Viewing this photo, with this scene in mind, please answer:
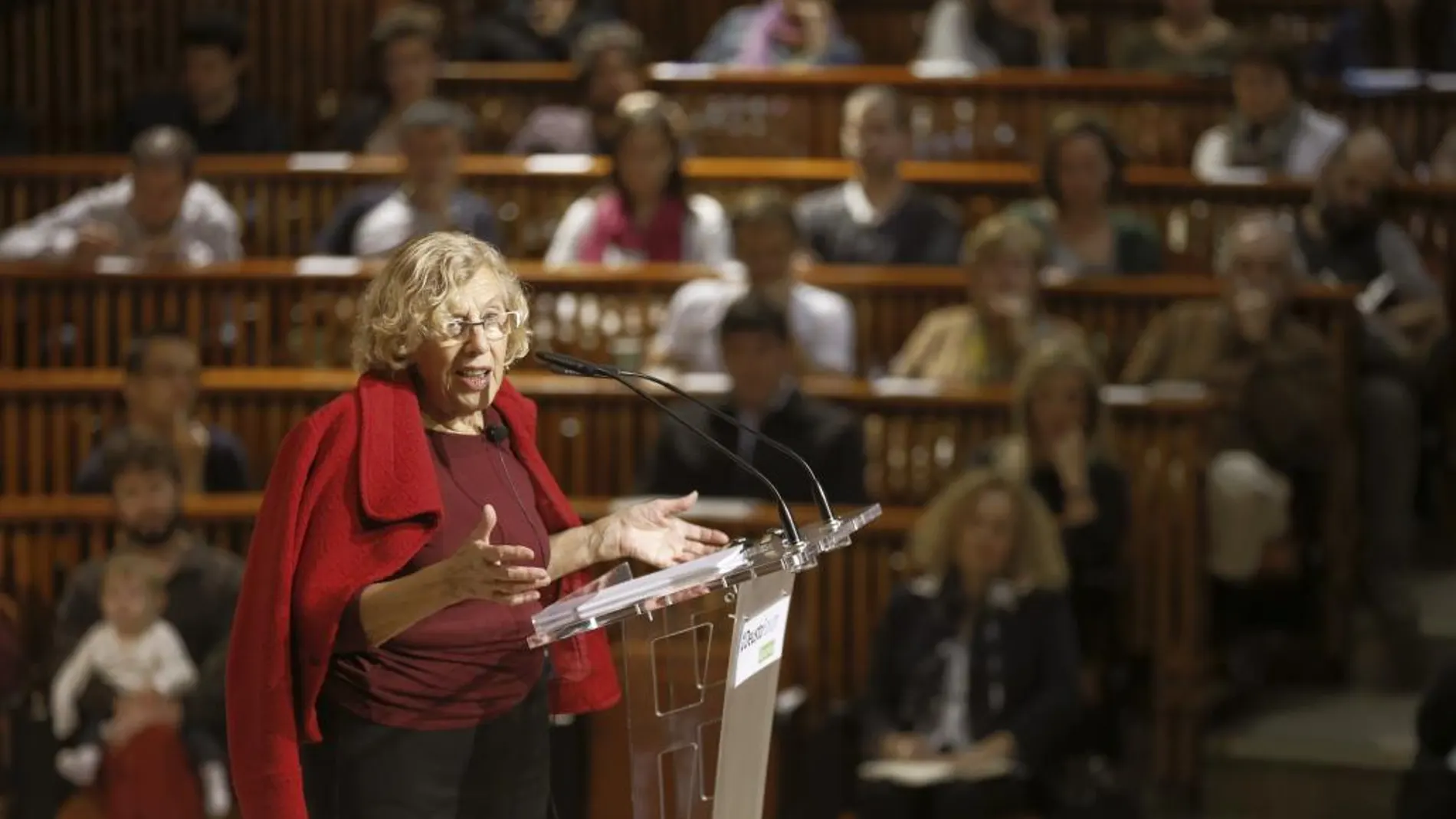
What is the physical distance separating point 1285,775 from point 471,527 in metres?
2.32

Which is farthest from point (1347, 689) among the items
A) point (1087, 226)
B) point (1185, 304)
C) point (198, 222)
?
point (198, 222)

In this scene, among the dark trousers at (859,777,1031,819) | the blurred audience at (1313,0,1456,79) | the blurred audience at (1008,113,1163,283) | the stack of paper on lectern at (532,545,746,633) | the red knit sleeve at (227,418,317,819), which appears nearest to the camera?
the stack of paper on lectern at (532,545,746,633)

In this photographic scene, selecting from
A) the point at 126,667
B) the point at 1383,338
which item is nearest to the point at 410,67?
the point at 126,667

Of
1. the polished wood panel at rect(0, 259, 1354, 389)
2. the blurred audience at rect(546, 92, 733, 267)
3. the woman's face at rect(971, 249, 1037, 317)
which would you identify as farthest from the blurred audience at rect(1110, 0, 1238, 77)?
the woman's face at rect(971, 249, 1037, 317)

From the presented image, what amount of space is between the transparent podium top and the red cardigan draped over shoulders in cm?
16

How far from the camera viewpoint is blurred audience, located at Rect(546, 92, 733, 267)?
15.8ft

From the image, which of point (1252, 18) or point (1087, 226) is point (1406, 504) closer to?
point (1087, 226)

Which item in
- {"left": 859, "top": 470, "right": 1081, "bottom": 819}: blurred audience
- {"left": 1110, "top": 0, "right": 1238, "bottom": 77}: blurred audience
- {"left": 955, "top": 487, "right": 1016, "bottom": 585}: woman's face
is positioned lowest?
{"left": 859, "top": 470, "right": 1081, "bottom": 819}: blurred audience

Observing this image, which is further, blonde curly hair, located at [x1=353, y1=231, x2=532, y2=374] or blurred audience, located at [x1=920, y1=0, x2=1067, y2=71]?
blurred audience, located at [x1=920, y1=0, x2=1067, y2=71]

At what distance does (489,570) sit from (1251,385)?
2607 millimetres

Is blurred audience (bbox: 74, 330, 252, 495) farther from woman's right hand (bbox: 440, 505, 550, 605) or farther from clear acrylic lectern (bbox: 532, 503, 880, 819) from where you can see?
woman's right hand (bbox: 440, 505, 550, 605)

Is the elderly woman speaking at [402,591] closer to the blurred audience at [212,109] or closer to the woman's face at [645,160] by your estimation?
the woman's face at [645,160]

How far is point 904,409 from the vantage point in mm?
4125

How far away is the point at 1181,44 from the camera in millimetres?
5582
